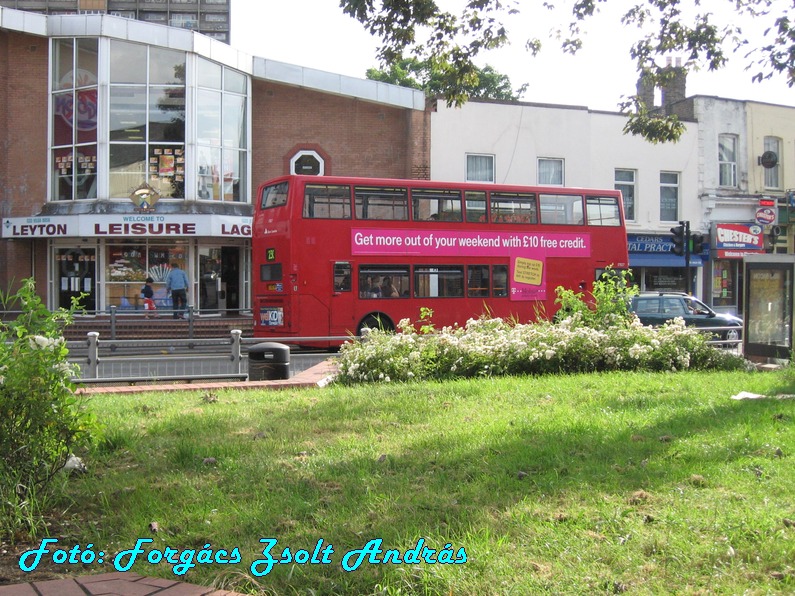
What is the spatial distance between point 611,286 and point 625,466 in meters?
7.90

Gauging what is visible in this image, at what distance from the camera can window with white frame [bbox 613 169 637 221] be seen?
3306 centimetres

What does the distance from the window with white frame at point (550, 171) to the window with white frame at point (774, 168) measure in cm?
1057

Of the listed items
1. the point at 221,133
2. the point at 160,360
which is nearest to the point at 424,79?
the point at 221,133

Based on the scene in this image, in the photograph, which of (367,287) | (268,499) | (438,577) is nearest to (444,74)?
(367,287)

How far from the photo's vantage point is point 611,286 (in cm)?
1293

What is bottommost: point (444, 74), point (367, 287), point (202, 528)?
point (202, 528)

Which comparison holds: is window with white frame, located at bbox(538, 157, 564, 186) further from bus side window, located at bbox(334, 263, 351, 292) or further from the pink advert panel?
bus side window, located at bbox(334, 263, 351, 292)

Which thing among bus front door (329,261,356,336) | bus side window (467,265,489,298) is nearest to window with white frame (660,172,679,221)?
bus side window (467,265,489,298)

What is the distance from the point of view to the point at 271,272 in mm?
19062

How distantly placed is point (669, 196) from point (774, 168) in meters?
5.62

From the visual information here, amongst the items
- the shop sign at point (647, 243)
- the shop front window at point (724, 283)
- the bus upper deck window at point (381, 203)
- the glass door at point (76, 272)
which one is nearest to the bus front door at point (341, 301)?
the bus upper deck window at point (381, 203)

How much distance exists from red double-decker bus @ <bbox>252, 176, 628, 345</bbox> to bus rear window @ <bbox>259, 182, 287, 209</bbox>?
0.10 ft

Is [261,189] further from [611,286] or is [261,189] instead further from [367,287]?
[611,286]

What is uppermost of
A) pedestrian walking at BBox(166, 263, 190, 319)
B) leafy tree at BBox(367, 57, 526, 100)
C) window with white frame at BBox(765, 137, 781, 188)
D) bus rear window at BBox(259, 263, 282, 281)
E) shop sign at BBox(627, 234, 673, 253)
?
leafy tree at BBox(367, 57, 526, 100)
